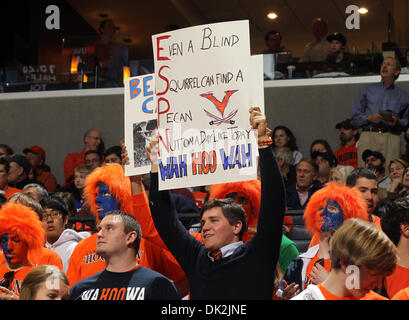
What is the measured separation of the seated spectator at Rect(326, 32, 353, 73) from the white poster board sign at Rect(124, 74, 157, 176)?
6.51 metres

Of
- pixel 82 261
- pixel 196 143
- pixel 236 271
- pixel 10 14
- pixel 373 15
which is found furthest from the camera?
pixel 373 15

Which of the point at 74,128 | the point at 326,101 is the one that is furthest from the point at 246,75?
the point at 74,128

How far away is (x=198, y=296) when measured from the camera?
14.2ft

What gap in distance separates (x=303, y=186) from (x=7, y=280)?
3903mm

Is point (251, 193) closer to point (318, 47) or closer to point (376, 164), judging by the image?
point (376, 164)

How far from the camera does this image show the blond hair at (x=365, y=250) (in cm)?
339

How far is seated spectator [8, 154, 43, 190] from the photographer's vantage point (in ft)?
29.8

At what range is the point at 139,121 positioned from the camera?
5156 mm

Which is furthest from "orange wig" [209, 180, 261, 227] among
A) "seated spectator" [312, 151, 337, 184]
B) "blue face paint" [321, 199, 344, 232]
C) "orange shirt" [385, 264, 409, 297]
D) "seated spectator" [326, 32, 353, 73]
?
"seated spectator" [326, 32, 353, 73]

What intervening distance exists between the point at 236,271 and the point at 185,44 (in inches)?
54.4

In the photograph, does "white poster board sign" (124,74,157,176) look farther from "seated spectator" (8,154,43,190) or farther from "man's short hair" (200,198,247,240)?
"seated spectator" (8,154,43,190)

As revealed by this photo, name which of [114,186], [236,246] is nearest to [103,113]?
[114,186]

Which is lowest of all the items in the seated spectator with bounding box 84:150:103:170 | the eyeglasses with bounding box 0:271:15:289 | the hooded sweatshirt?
the eyeglasses with bounding box 0:271:15:289

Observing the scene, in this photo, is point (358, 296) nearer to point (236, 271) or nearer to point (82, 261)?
point (236, 271)
